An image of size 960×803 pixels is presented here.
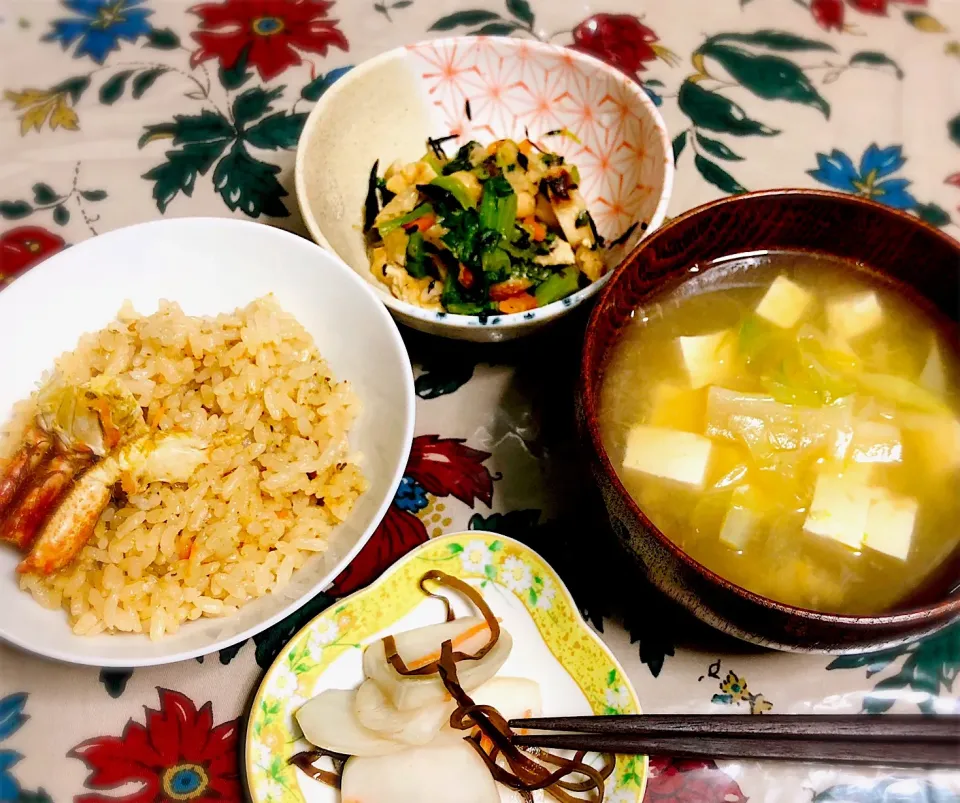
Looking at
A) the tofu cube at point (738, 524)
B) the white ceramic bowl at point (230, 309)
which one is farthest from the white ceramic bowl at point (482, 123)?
the tofu cube at point (738, 524)

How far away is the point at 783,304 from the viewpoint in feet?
5.51

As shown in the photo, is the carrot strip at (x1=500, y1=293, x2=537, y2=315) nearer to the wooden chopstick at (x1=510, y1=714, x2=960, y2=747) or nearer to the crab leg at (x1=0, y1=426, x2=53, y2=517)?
the wooden chopstick at (x1=510, y1=714, x2=960, y2=747)

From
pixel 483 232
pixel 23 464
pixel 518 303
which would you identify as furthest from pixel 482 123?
pixel 23 464

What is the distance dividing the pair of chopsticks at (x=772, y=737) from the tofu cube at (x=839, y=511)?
32 cm

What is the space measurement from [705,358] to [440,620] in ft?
2.63

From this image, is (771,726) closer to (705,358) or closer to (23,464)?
(705,358)

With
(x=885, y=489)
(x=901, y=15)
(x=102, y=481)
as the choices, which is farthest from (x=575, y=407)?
(x=901, y=15)

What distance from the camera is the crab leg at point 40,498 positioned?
1487mm

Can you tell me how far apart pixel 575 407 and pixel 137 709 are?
1.11 m

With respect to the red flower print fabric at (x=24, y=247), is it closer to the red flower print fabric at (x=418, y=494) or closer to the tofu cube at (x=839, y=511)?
the red flower print fabric at (x=418, y=494)

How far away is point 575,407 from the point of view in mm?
1448

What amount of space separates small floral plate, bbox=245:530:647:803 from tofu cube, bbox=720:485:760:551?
0.34 meters

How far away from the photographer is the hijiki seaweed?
138 centimetres

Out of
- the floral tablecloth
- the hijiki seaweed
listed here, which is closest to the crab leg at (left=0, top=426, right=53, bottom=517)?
the floral tablecloth
